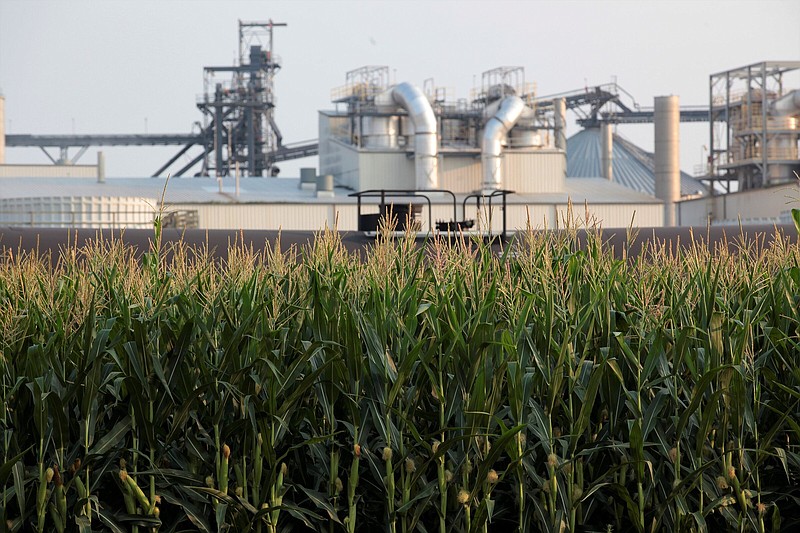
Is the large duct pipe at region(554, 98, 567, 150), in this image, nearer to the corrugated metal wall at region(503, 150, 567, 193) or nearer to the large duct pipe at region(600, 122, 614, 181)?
the corrugated metal wall at region(503, 150, 567, 193)

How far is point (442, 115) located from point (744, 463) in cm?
4321

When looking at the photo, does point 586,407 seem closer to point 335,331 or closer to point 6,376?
point 335,331

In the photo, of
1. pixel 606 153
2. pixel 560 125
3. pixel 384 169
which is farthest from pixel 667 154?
pixel 384 169

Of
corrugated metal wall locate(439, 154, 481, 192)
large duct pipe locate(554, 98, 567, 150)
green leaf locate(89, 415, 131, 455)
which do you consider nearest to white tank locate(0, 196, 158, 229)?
corrugated metal wall locate(439, 154, 481, 192)

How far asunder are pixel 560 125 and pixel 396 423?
4766cm

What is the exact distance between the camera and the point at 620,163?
6431cm

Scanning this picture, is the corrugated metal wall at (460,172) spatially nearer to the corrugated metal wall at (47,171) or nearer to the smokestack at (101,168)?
the smokestack at (101,168)

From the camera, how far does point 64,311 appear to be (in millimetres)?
5078

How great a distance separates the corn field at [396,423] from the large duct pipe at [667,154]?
45.3 m

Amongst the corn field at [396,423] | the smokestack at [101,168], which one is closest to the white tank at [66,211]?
the smokestack at [101,168]

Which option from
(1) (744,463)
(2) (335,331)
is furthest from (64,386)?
(1) (744,463)

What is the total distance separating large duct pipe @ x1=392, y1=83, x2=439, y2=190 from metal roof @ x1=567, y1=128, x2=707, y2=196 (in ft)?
75.7

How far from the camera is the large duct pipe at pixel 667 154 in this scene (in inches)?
1885

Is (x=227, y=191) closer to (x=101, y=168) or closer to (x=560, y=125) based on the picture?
(x=101, y=168)
